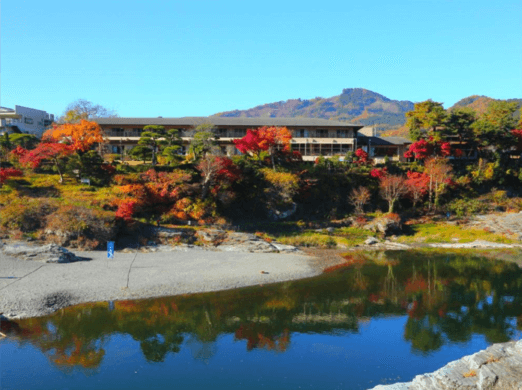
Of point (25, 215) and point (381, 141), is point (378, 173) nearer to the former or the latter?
point (381, 141)

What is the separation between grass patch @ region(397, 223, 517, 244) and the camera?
122ft

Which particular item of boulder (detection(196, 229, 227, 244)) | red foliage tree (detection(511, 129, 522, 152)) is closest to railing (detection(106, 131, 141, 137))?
boulder (detection(196, 229, 227, 244))

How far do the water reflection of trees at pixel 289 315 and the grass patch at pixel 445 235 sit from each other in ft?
32.8

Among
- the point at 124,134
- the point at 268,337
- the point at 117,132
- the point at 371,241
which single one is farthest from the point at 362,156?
the point at 268,337

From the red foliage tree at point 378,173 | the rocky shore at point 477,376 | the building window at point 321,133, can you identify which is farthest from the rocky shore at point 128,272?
the building window at point 321,133

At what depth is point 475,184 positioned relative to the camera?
4828cm

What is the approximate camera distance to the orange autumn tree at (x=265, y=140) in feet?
145

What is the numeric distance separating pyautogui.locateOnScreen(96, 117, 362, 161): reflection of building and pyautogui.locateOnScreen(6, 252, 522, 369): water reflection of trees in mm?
27847

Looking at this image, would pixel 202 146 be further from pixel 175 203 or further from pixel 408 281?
pixel 408 281

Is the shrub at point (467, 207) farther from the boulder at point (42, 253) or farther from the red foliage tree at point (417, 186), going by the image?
the boulder at point (42, 253)

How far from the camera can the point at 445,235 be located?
38438 millimetres

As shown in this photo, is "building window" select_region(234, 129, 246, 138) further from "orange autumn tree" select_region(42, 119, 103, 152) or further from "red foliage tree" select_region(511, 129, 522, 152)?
"red foliage tree" select_region(511, 129, 522, 152)

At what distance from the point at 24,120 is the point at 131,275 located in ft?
157

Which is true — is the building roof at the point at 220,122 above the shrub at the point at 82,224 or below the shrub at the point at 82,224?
above
